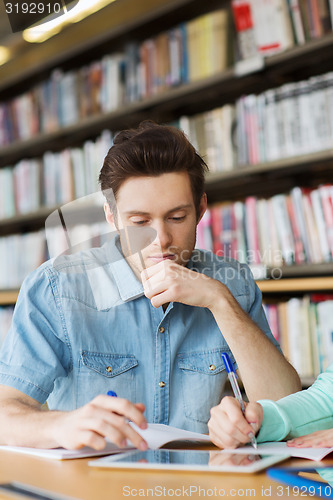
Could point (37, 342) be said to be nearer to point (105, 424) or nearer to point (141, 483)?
point (105, 424)

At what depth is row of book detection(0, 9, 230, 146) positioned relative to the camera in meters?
2.00

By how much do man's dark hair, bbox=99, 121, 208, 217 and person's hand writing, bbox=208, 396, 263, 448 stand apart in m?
0.37

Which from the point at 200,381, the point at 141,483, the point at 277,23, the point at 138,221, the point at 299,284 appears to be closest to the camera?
the point at 141,483

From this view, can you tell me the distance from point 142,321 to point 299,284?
0.80 m

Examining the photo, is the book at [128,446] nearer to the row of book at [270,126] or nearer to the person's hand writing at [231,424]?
the person's hand writing at [231,424]

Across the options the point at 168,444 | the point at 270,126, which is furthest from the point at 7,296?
the point at 168,444

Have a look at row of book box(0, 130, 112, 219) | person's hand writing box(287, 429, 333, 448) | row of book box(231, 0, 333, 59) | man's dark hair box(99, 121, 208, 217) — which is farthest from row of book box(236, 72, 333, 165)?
person's hand writing box(287, 429, 333, 448)

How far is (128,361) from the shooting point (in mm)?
981

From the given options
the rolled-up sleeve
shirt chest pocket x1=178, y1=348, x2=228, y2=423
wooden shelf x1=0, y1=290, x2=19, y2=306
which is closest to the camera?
the rolled-up sleeve

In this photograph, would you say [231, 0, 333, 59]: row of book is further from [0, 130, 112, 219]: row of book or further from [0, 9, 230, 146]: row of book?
[0, 130, 112, 219]: row of book

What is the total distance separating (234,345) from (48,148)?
199 cm

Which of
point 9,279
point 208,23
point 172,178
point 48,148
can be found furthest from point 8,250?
point 172,178

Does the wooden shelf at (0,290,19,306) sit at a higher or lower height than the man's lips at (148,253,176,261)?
higher

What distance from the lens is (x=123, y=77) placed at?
89.7 inches
